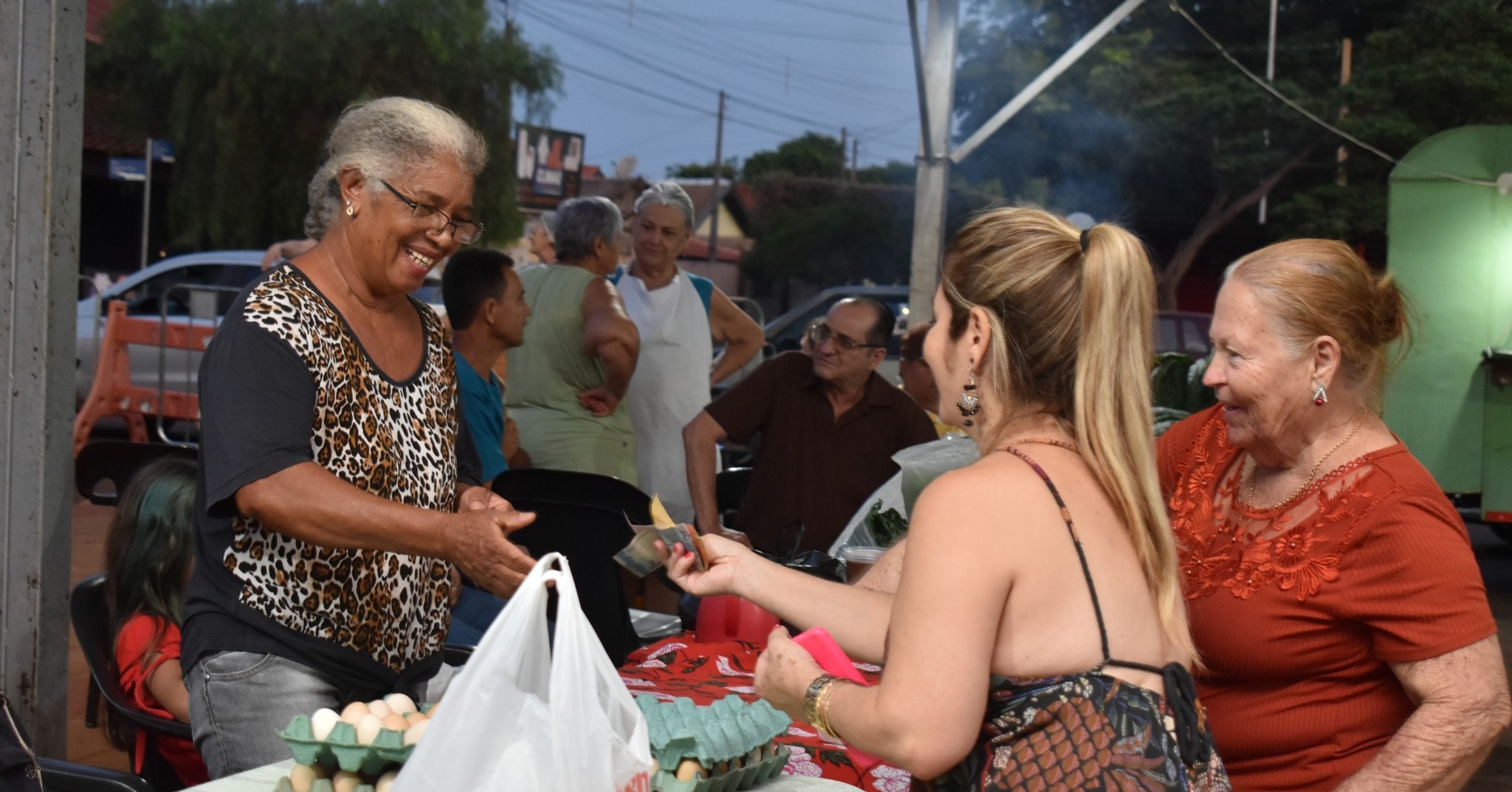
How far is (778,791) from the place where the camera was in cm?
210

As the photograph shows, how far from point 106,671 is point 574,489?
1787 millimetres

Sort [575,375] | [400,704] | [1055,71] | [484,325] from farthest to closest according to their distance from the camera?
[1055,71] → [575,375] → [484,325] → [400,704]

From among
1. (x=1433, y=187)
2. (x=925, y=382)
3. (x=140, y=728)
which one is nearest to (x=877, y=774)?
(x=140, y=728)

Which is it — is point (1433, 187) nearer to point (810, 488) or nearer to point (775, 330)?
point (810, 488)

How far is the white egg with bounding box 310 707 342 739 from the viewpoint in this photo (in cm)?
186

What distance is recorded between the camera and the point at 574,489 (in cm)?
455

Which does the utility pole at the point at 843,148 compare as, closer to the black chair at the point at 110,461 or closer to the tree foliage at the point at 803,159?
the tree foliage at the point at 803,159

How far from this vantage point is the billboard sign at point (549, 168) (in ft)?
134

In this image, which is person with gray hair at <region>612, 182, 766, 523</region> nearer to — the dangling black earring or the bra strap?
the dangling black earring

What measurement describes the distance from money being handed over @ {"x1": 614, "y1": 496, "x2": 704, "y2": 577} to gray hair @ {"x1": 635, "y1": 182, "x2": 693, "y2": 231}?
3883mm

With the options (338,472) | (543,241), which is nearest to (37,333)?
(338,472)

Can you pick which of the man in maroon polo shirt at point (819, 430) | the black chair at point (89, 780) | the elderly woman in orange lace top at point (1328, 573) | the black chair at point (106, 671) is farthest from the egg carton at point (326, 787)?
the man in maroon polo shirt at point (819, 430)

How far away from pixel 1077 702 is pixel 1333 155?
25.7 meters

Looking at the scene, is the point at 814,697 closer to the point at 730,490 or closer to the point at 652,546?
the point at 652,546
